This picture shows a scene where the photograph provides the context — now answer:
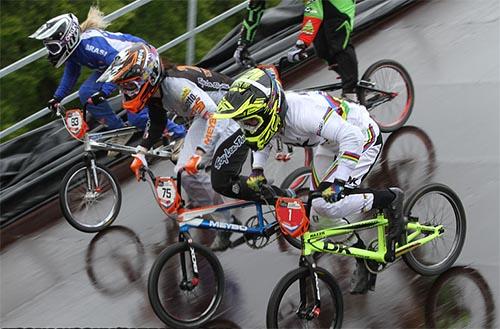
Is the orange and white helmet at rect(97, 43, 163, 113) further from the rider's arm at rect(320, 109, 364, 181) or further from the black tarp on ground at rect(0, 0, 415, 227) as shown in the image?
the black tarp on ground at rect(0, 0, 415, 227)

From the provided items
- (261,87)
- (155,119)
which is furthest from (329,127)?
(155,119)

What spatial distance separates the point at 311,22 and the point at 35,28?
20.4ft

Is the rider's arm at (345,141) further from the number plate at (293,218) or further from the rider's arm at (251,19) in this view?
the rider's arm at (251,19)

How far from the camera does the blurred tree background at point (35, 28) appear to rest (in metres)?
13.9

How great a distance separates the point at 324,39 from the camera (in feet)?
32.1

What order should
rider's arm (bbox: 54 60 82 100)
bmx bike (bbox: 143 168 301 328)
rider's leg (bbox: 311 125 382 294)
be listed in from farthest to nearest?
1. rider's arm (bbox: 54 60 82 100)
2. rider's leg (bbox: 311 125 382 294)
3. bmx bike (bbox: 143 168 301 328)

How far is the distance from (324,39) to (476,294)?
374cm

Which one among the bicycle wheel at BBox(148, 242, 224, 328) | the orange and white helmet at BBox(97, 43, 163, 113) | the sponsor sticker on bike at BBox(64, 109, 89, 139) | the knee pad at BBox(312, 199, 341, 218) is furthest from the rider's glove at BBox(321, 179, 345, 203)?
the sponsor sticker on bike at BBox(64, 109, 89, 139)

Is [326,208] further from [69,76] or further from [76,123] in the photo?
[69,76]

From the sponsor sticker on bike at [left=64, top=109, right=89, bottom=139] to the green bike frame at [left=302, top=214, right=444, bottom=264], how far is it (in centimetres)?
344

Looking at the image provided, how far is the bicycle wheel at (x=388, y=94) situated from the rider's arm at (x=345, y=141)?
326cm

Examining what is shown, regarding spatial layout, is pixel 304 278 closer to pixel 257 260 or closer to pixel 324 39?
pixel 257 260

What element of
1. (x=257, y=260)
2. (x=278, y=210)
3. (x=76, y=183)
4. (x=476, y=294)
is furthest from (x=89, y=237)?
(x=476, y=294)

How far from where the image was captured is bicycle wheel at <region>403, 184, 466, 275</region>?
23.2ft
